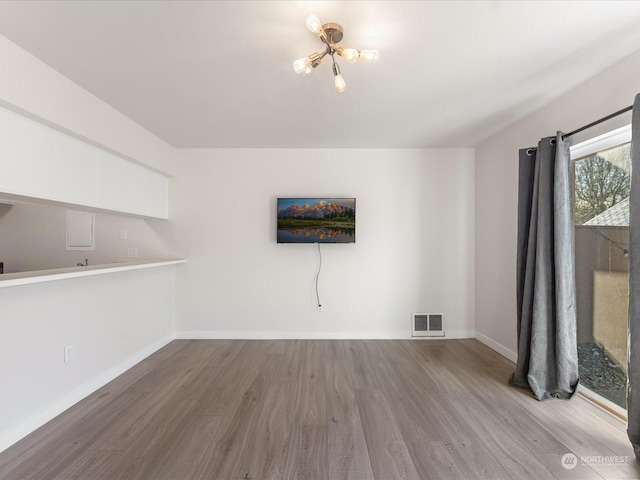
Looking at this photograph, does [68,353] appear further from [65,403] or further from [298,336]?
[298,336]

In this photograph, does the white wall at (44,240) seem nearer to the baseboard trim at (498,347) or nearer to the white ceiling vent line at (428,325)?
the white ceiling vent line at (428,325)

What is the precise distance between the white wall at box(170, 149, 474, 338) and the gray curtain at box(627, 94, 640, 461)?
199 centimetres

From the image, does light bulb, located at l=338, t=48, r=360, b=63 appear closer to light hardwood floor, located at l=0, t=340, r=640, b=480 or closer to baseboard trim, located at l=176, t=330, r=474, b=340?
light hardwood floor, located at l=0, t=340, r=640, b=480

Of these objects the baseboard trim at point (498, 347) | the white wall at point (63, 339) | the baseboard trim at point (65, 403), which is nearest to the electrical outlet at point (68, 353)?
the white wall at point (63, 339)

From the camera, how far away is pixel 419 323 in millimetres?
3650

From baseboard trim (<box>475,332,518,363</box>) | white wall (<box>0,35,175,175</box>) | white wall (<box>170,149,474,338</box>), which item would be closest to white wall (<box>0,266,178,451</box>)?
white wall (<box>170,149,474,338</box>)

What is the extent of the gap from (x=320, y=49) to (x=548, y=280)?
7.95ft

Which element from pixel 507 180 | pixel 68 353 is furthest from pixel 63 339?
pixel 507 180

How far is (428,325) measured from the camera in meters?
3.65

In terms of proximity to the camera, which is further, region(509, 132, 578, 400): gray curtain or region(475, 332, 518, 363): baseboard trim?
region(475, 332, 518, 363): baseboard trim

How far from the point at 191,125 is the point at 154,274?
1.71 metres

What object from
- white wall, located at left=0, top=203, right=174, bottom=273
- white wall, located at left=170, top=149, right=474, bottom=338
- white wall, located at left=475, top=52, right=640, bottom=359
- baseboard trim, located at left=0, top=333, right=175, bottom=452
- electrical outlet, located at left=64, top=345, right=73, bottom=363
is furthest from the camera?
white wall, located at left=170, top=149, right=474, bottom=338

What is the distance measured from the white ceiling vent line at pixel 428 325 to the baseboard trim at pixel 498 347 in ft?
1.46

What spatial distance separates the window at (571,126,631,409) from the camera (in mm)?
2062
